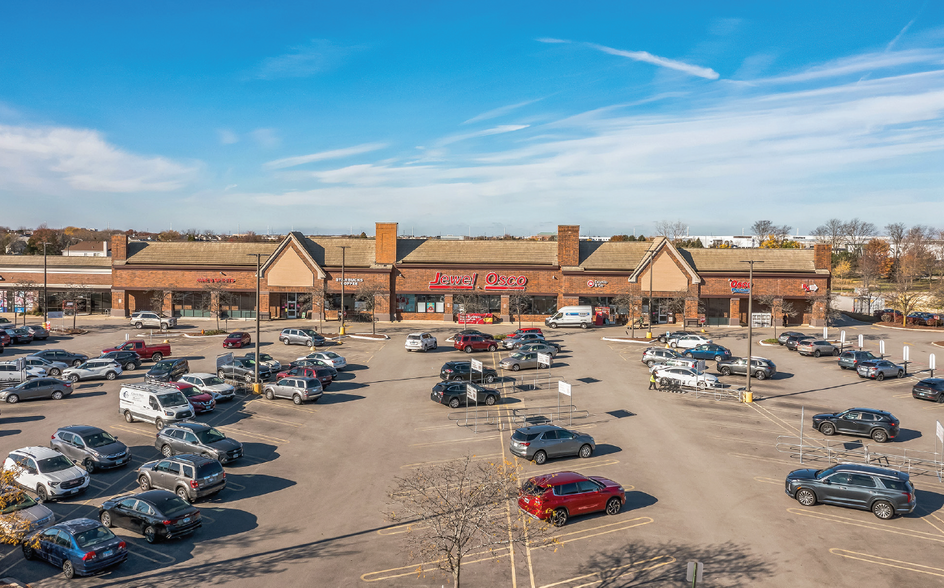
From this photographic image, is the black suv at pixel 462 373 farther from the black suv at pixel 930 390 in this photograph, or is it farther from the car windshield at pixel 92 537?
the black suv at pixel 930 390

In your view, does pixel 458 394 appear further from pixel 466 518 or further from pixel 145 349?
pixel 145 349

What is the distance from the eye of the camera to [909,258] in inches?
4252

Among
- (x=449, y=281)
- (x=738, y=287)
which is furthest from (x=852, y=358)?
(x=449, y=281)

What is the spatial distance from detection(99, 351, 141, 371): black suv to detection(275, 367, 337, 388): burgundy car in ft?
41.0

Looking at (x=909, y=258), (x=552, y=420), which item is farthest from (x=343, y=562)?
(x=909, y=258)

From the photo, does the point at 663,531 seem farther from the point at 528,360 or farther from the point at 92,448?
the point at 528,360

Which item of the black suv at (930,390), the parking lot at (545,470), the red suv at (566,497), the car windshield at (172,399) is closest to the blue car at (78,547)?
the parking lot at (545,470)

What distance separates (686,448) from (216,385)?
2680cm

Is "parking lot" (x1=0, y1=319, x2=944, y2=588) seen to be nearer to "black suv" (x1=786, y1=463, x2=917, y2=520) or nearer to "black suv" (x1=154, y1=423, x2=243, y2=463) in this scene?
"black suv" (x1=786, y1=463, x2=917, y2=520)

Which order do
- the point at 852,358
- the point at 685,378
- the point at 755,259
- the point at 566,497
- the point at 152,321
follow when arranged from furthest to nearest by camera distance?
the point at 755,259 → the point at 152,321 → the point at 852,358 → the point at 685,378 → the point at 566,497

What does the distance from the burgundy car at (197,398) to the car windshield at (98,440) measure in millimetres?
6787

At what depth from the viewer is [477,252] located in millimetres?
74688

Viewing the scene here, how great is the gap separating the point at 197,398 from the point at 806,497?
2997 cm

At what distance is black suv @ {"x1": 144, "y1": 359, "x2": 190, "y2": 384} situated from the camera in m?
38.7
